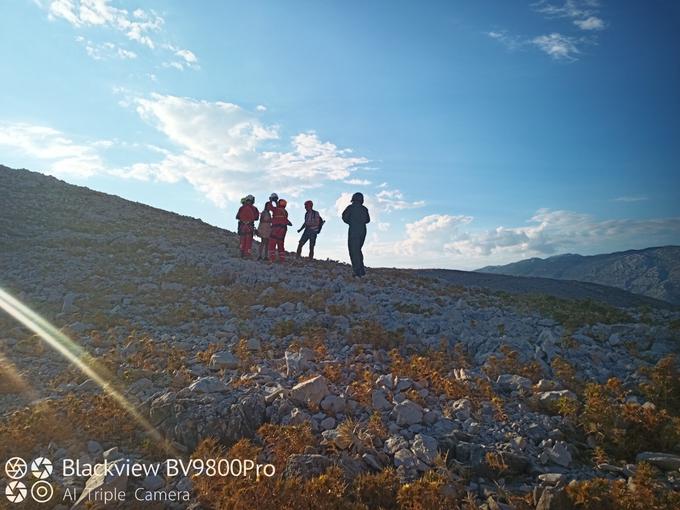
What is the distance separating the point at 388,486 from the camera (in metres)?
4.72

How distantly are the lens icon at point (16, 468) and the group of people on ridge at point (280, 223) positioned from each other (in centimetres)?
1290

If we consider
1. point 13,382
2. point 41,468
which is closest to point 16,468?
point 41,468

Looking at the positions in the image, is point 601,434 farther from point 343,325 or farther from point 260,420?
point 343,325

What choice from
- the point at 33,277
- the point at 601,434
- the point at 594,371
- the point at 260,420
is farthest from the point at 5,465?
the point at 33,277

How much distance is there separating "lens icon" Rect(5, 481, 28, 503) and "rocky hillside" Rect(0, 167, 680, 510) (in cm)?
13

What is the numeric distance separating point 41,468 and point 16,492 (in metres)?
0.49

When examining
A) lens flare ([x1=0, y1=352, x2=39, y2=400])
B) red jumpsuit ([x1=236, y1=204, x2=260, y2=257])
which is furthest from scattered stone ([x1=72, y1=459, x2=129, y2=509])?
red jumpsuit ([x1=236, y1=204, x2=260, y2=257])

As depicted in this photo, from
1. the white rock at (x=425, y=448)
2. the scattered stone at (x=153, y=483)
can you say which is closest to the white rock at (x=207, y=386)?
the scattered stone at (x=153, y=483)

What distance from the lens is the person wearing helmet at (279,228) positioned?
1750 cm

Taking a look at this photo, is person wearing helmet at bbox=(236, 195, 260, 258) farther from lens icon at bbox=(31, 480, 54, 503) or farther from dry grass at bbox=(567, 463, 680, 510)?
dry grass at bbox=(567, 463, 680, 510)

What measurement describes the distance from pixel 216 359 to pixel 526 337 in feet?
22.0

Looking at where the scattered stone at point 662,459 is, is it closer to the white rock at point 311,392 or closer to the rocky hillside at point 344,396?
the rocky hillside at point 344,396

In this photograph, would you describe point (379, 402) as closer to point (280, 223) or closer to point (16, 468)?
point (16, 468)

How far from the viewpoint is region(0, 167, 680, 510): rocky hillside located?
4762 millimetres
